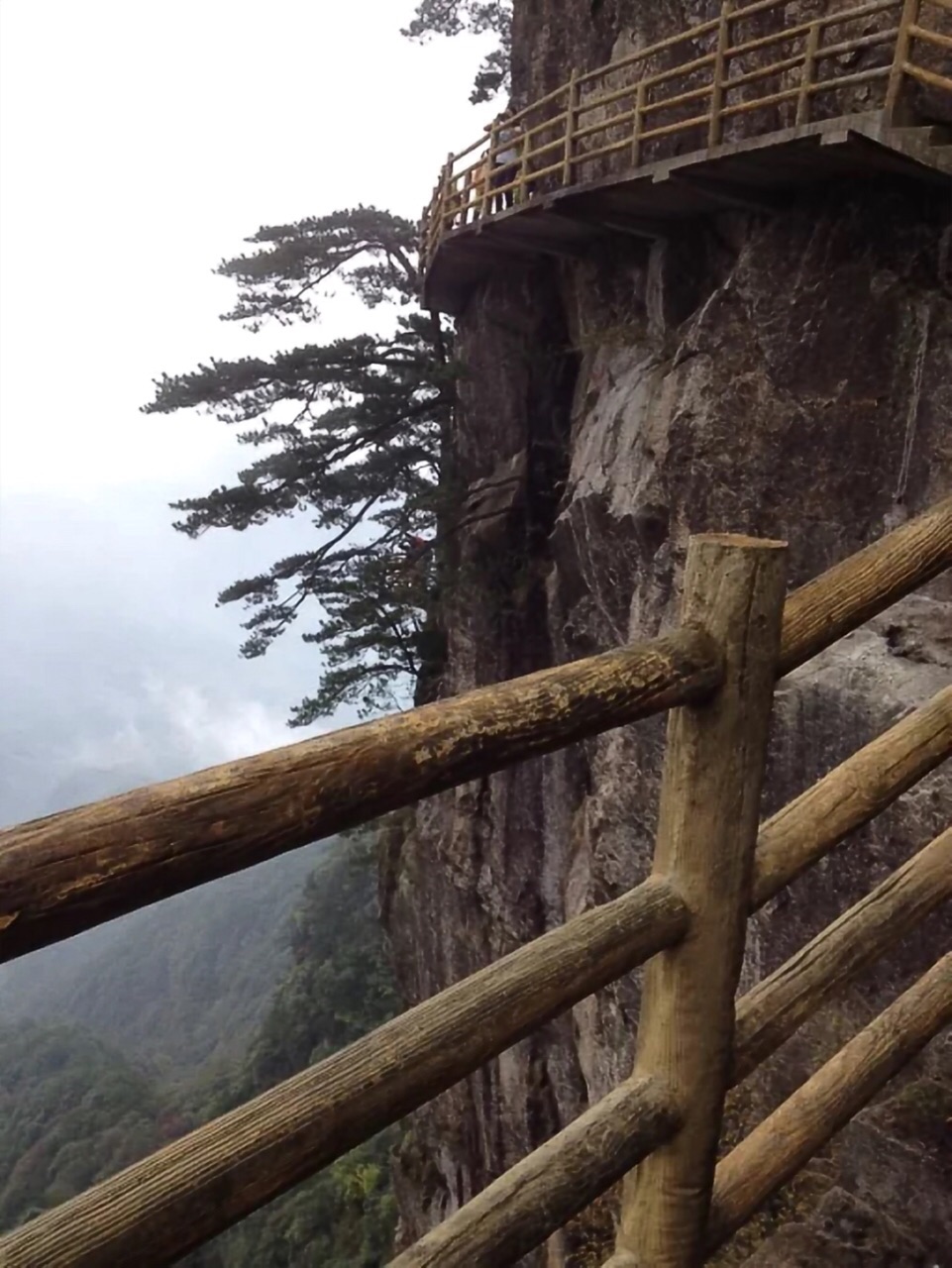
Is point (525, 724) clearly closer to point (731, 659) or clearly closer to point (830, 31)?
point (731, 659)

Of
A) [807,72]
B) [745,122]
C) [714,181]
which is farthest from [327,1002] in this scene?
[807,72]

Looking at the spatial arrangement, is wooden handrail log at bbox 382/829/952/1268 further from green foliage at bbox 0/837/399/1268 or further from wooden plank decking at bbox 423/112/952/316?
green foliage at bbox 0/837/399/1268

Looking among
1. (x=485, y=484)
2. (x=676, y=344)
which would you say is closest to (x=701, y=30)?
(x=676, y=344)

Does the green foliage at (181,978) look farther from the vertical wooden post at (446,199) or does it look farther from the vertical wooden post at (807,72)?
the vertical wooden post at (807,72)

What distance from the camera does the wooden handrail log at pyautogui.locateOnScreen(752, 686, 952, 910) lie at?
5.80 ft

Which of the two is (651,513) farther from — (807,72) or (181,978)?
(181,978)

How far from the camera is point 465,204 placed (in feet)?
35.8

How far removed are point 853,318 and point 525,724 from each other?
5.78 metres

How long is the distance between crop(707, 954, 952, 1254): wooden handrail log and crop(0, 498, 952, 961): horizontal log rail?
3.86 feet

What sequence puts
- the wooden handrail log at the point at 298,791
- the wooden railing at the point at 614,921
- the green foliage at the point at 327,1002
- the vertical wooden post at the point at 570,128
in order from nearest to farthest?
the wooden handrail log at the point at 298,791
the wooden railing at the point at 614,921
the vertical wooden post at the point at 570,128
the green foliage at the point at 327,1002

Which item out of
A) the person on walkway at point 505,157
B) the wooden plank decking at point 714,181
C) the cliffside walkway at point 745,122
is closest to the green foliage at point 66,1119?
the wooden plank decking at point 714,181

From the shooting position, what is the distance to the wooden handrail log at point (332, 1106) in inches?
42.3

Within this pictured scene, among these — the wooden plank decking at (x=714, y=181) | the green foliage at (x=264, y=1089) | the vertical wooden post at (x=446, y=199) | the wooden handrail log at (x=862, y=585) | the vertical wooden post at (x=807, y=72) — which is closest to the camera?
the wooden handrail log at (x=862, y=585)

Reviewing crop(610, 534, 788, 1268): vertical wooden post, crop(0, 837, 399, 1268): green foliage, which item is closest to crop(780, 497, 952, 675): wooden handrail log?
crop(610, 534, 788, 1268): vertical wooden post
